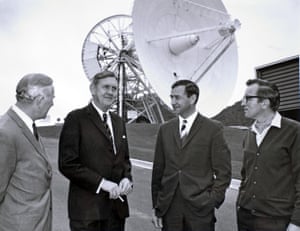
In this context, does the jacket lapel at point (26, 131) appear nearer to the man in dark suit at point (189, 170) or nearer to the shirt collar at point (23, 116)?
the shirt collar at point (23, 116)

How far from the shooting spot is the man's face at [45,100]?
9.29 feet

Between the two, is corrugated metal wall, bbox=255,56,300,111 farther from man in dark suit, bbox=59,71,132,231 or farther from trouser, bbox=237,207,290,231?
man in dark suit, bbox=59,71,132,231

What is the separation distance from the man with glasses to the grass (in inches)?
253

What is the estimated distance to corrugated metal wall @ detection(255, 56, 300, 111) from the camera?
7.00 metres

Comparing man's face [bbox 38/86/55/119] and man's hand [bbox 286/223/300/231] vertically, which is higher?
man's face [bbox 38/86/55/119]

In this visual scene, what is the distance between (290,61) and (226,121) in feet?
112

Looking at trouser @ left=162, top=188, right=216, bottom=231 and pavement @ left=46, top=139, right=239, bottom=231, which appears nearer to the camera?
trouser @ left=162, top=188, right=216, bottom=231

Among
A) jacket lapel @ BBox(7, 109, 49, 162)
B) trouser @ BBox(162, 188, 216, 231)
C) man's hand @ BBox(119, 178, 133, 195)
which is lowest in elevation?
trouser @ BBox(162, 188, 216, 231)

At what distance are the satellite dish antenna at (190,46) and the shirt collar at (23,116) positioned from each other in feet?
45.8

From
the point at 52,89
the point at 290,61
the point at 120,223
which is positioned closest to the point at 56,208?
the point at 120,223

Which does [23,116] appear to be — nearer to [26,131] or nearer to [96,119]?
[26,131]

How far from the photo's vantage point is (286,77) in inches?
280

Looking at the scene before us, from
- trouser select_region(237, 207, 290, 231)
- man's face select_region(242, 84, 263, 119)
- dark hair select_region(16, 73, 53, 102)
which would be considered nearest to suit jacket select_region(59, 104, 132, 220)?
dark hair select_region(16, 73, 53, 102)

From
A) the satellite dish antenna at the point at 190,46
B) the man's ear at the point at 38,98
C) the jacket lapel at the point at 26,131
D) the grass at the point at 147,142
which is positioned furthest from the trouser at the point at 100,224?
the satellite dish antenna at the point at 190,46
